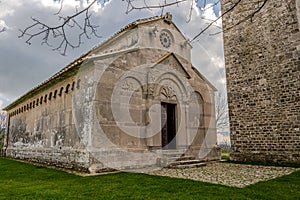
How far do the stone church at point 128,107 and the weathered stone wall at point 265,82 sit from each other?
1.78 metres

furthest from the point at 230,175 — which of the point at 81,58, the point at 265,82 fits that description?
the point at 81,58

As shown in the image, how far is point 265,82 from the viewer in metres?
10.6

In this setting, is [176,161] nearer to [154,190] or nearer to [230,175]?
[230,175]

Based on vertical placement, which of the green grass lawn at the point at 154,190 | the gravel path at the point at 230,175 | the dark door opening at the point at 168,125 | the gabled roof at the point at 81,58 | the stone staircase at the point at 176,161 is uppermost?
the gabled roof at the point at 81,58

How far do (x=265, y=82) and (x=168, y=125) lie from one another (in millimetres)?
4582

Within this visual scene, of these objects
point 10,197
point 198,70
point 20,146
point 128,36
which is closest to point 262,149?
point 198,70

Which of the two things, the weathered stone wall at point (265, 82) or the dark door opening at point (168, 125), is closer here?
the weathered stone wall at point (265, 82)

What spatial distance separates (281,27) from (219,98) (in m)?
16.4

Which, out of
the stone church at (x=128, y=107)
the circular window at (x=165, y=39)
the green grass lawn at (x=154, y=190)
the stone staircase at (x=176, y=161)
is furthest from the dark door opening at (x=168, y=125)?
the green grass lawn at (x=154, y=190)

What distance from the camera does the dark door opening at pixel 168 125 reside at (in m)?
10.4

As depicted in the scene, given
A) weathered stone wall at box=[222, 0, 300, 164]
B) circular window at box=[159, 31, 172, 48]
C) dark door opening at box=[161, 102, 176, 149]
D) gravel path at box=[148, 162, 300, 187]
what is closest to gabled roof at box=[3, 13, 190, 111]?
circular window at box=[159, 31, 172, 48]

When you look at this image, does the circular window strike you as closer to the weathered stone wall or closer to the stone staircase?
the weathered stone wall

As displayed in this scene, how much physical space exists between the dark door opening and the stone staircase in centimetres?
70

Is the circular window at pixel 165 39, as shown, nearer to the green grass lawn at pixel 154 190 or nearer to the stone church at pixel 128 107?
the stone church at pixel 128 107
